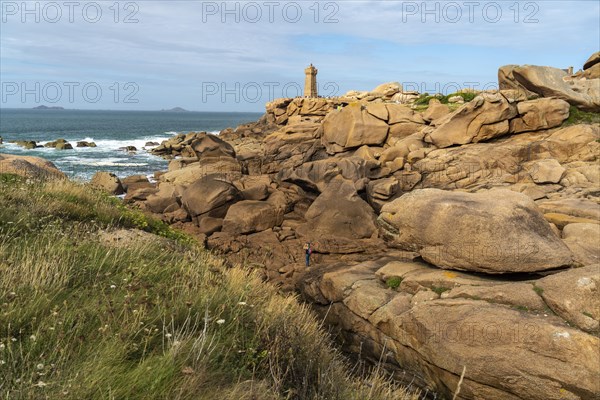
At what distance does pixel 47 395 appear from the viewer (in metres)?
2.70

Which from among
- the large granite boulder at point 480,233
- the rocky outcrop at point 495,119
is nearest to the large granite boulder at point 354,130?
the rocky outcrop at point 495,119

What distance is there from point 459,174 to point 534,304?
1542 centimetres

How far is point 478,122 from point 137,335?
80.5ft

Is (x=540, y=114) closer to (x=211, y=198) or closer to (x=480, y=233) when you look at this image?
(x=480, y=233)

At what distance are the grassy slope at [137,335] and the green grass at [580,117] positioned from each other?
76.3 ft

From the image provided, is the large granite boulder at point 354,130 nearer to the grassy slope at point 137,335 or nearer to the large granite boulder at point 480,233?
the large granite boulder at point 480,233

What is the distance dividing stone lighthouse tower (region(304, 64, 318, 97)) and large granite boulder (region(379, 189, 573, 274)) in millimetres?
62833

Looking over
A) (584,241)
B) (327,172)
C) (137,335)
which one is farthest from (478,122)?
(137,335)

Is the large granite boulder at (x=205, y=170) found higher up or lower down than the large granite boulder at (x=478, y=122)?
lower down

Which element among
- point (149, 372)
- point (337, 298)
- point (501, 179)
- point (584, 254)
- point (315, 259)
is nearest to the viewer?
point (149, 372)

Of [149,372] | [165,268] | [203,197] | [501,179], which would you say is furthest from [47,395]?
[501,179]

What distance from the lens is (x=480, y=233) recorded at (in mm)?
9492

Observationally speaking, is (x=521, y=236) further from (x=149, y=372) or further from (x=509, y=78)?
(x=509, y=78)

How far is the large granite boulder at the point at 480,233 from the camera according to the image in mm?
9234
